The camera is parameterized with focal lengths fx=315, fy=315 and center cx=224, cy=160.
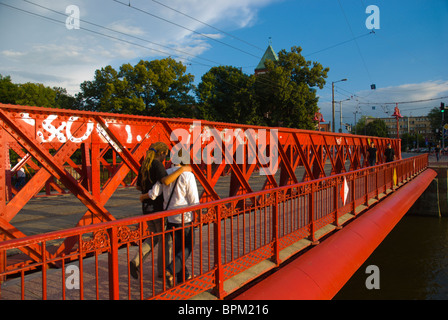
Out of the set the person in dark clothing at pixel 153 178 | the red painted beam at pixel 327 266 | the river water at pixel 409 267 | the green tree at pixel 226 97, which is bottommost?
the river water at pixel 409 267

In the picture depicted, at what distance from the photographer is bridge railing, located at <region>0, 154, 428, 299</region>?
8.04 ft

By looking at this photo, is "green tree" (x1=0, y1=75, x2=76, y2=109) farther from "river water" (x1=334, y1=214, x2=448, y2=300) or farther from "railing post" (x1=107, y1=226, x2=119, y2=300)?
"railing post" (x1=107, y1=226, x2=119, y2=300)

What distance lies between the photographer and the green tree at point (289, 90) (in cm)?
3241

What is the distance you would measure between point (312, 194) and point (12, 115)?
4597 mm

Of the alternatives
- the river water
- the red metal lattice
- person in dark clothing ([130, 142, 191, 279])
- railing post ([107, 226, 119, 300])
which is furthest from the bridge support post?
the river water

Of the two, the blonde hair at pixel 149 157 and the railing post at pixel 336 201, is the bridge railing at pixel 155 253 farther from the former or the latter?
the blonde hair at pixel 149 157

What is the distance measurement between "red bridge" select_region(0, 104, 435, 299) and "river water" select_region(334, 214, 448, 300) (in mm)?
3320

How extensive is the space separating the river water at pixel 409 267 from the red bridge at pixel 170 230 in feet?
10.9

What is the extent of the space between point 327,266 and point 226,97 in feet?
102

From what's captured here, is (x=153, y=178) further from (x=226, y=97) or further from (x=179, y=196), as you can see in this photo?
(x=226, y=97)

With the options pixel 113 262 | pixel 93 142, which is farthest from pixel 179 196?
pixel 93 142

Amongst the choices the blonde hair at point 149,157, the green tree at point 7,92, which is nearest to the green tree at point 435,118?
the green tree at point 7,92

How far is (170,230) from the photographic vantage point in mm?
3068

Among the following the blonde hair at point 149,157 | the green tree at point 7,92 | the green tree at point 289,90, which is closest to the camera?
the blonde hair at point 149,157
